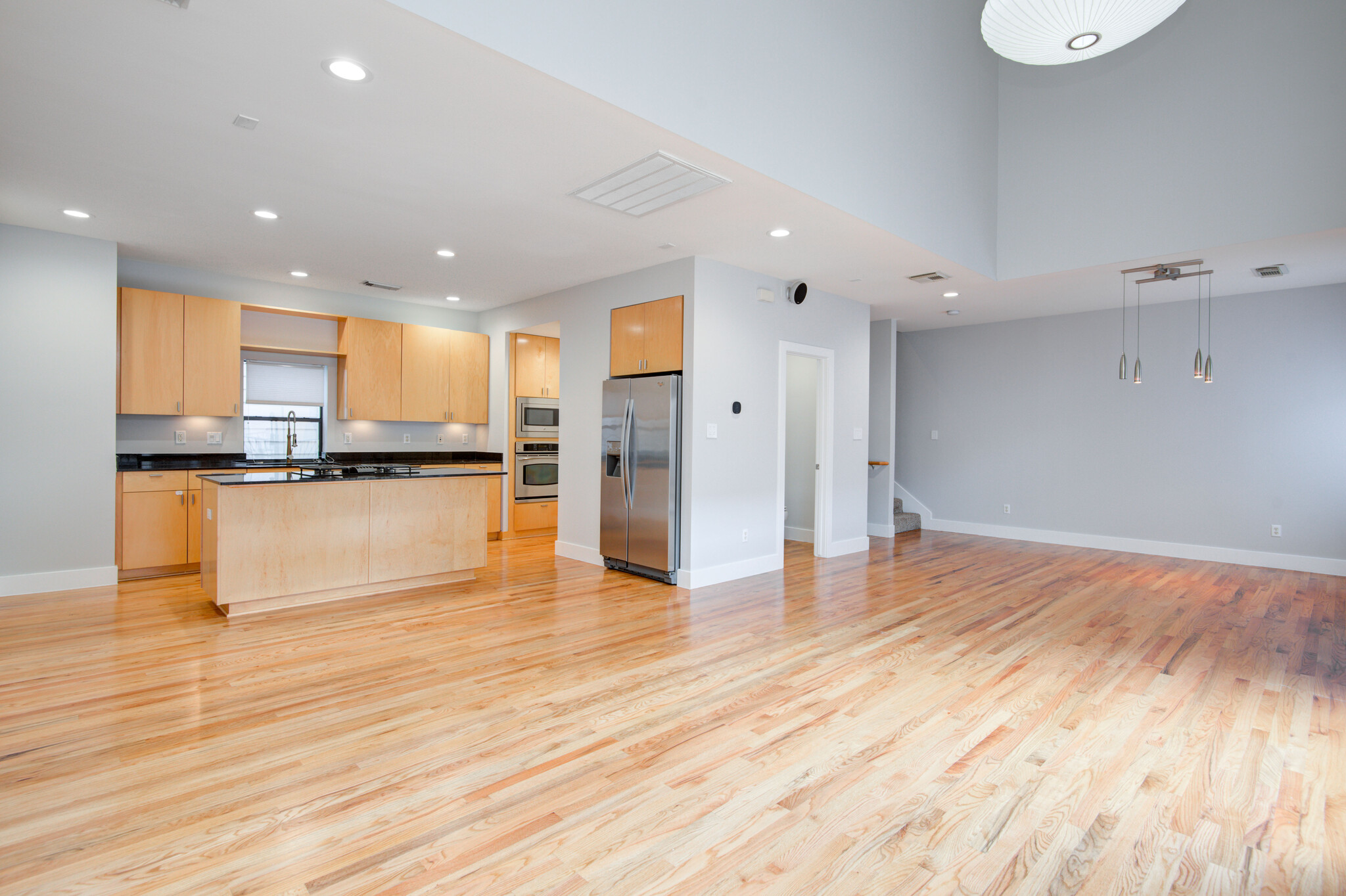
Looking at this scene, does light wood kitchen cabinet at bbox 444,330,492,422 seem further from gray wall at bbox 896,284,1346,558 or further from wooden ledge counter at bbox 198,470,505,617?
gray wall at bbox 896,284,1346,558

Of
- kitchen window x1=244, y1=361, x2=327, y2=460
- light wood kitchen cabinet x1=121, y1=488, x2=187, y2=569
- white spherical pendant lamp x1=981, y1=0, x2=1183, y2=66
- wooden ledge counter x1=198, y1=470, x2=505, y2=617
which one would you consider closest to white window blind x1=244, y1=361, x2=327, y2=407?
kitchen window x1=244, y1=361, x2=327, y2=460

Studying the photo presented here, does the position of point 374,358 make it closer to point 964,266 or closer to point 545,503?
point 545,503

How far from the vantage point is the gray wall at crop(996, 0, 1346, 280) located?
173 inches

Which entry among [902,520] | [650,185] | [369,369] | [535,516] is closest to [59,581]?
[369,369]

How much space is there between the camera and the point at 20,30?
2.31 meters

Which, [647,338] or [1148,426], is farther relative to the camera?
[1148,426]

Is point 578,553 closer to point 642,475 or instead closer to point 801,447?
point 642,475

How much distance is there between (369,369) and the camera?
22.2ft

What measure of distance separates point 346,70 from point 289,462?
4425 millimetres

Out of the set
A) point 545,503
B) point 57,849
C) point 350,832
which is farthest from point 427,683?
point 545,503

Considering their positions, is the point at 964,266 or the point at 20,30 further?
the point at 964,266

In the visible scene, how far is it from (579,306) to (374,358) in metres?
2.38

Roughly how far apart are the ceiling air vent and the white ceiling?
77 millimetres

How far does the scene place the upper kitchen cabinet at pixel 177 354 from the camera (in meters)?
5.37
